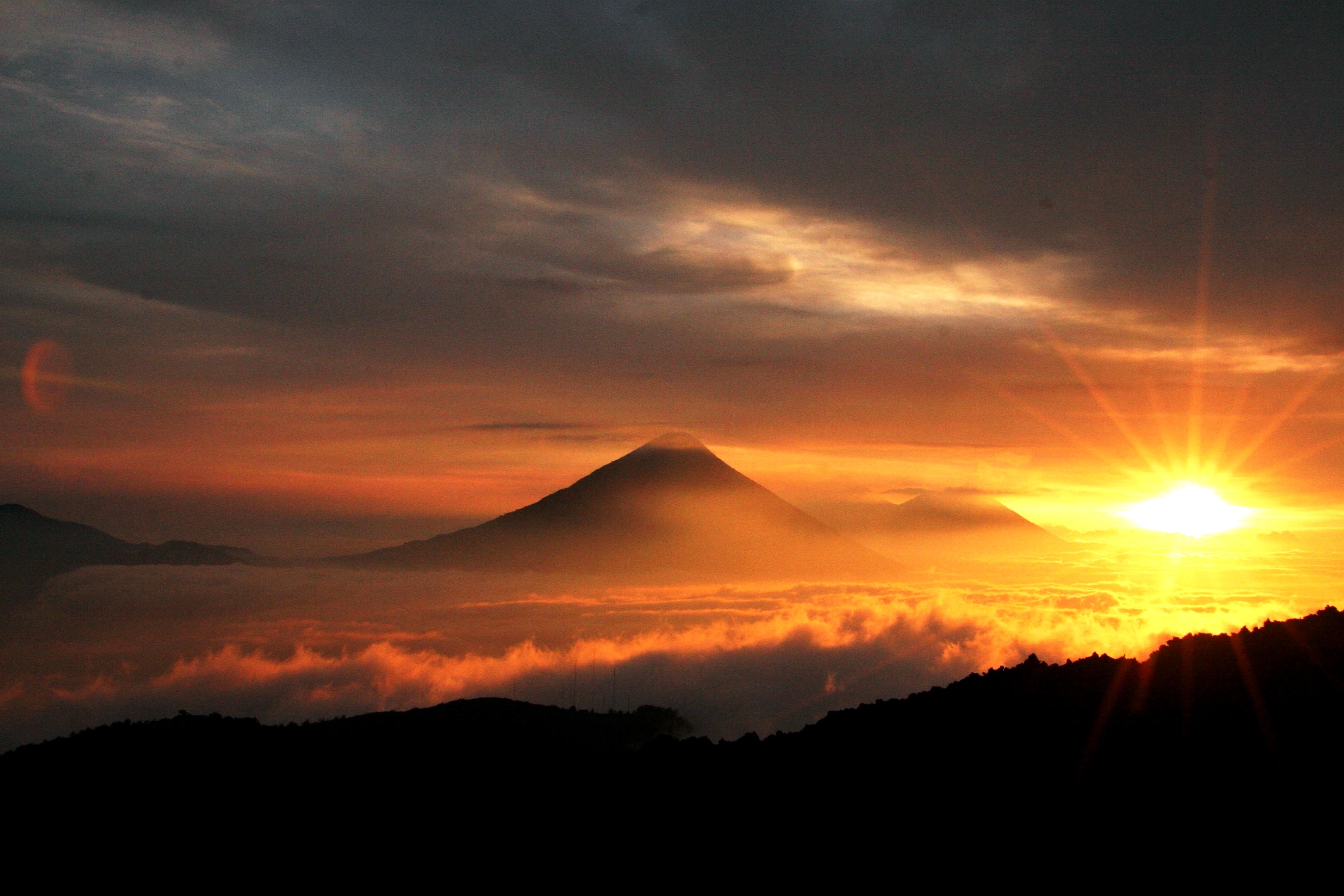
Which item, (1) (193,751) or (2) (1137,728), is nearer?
(2) (1137,728)

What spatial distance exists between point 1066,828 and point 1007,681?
869 inches

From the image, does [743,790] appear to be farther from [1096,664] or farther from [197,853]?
[197,853]

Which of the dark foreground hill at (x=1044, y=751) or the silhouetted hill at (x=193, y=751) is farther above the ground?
the dark foreground hill at (x=1044, y=751)

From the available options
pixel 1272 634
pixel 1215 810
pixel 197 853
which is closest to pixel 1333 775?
pixel 1215 810

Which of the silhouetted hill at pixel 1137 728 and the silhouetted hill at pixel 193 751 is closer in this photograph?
the silhouetted hill at pixel 1137 728

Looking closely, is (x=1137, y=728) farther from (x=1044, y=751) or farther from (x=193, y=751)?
(x=193, y=751)

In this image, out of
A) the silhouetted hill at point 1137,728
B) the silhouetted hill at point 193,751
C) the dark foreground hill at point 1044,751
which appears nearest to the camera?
the silhouetted hill at point 1137,728

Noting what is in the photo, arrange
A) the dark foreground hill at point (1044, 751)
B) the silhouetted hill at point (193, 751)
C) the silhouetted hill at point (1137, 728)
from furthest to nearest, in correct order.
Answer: the silhouetted hill at point (193, 751) → the dark foreground hill at point (1044, 751) → the silhouetted hill at point (1137, 728)

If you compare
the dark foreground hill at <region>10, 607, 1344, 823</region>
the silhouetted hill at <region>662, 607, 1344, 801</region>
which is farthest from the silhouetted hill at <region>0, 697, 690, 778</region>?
the silhouetted hill at <region>662, 607, 1344, 801</region>

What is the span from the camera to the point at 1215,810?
43.9m

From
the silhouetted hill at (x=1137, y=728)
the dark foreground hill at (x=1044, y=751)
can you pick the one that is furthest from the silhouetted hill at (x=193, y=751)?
the silhouetted hill at (x=1137, y=728)

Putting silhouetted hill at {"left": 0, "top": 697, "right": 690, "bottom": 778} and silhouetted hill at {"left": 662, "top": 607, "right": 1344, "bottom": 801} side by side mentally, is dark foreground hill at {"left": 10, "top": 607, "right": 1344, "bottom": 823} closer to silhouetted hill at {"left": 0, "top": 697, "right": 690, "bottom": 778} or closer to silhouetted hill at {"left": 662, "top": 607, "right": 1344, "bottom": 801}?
silhouetted hill at {"left": 662, "top": 607, "right": 1344, "bottom": 801}

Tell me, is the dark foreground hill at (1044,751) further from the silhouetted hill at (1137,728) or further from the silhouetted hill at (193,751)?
the silhouetted hill at (193,751)

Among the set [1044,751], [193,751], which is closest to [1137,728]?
[1044,751]
